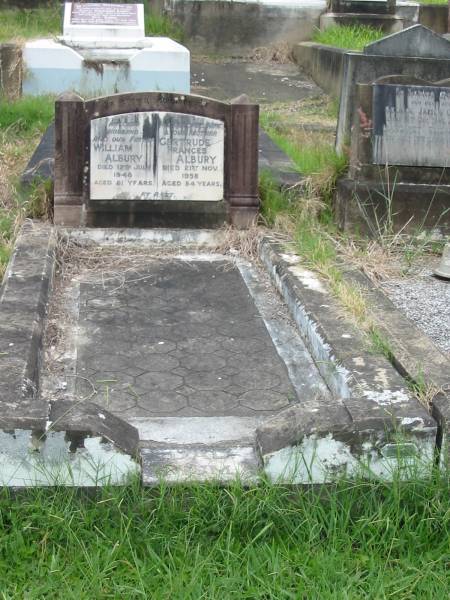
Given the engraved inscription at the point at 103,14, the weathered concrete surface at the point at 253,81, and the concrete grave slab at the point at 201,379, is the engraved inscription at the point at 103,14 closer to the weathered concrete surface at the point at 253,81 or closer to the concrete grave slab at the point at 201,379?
the weathered concrete surface at the point at 253,81

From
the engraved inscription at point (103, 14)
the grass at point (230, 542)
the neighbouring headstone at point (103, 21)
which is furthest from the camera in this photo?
the engraved inscription at point (103, 14)

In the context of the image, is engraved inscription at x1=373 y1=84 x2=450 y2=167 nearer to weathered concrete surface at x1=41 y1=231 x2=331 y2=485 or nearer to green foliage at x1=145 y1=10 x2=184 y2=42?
weathered concrete surface at x1=41 y1=231 x2=331 y2=485

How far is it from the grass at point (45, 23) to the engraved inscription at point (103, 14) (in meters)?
0.83

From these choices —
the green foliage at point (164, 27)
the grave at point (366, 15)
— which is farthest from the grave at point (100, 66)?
the grave at point (366, 15)

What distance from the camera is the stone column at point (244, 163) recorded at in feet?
18.0

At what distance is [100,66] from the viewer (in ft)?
31.8

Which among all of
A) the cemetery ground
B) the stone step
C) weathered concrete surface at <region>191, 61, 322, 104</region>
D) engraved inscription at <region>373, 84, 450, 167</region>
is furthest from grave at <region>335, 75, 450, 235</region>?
weathered concrete surface at <region>191, 61, 322, 104</region>

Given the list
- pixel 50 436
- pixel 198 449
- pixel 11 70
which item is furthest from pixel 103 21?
pixel 50 436

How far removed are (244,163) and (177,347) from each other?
1795 millimetres

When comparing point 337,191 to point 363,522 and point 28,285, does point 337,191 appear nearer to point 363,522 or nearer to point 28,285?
point 28,285

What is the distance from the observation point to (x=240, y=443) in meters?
3.16

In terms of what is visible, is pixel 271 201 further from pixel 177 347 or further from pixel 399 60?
pixel 177 347

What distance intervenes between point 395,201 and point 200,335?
1.83 meters

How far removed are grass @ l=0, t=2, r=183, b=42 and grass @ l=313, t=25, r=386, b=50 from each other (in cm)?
202
